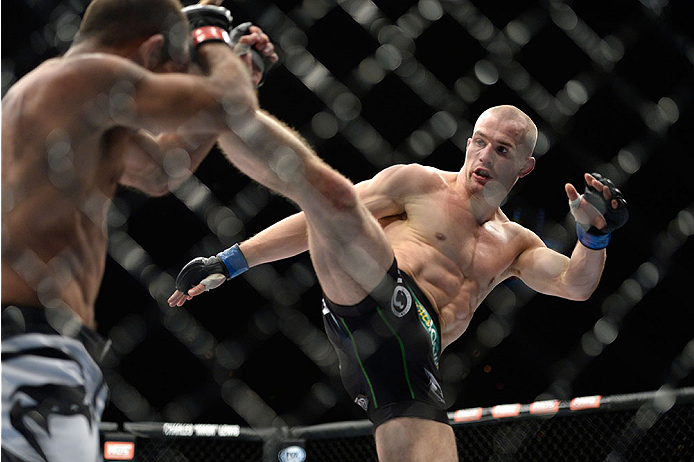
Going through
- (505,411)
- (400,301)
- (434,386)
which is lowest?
(505,411)

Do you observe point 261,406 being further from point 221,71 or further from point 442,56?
point 221,71

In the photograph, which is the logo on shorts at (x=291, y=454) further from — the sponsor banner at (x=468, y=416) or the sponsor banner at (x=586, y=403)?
the sponsor banner at (x=586, y=403)

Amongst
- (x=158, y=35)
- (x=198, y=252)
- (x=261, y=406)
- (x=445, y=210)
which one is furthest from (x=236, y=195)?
(x=158, y=35)

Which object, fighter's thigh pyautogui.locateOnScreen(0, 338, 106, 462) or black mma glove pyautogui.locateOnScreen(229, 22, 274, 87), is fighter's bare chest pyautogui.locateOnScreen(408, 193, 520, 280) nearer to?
black mma glove pyautogui.locateOnScreen(229, 22, 274, 87)

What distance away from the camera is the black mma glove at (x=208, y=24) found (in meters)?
1.36

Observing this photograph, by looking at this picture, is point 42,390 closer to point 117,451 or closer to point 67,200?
point 67,200

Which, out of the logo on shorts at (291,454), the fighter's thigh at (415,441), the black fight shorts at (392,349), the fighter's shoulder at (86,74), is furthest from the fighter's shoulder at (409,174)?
the logo on shorts at (291,454)

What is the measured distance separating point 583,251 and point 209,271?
1.06 metres

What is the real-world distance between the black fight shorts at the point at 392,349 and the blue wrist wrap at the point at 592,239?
1.72 ft

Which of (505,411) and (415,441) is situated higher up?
(415,441)

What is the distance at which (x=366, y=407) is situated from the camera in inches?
80.9

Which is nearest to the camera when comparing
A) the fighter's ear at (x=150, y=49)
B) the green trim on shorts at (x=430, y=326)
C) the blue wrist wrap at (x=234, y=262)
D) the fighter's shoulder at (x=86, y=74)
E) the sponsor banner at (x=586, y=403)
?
the fighter's shoulder at (x=86, y=74)

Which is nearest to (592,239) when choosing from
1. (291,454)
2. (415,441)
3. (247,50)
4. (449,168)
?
(415,441)

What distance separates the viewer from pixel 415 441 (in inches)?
74.3
